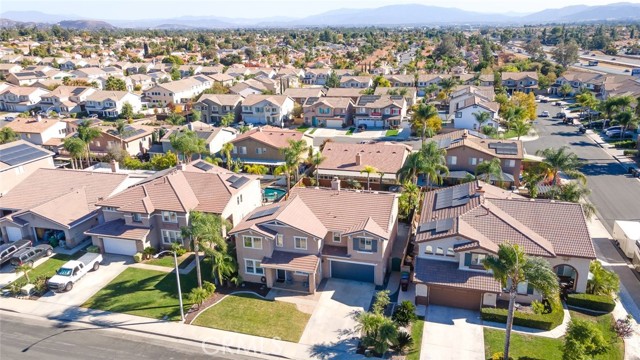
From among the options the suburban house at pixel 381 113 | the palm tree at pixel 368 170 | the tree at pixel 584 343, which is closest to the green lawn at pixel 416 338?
the tree at pixel 584 343

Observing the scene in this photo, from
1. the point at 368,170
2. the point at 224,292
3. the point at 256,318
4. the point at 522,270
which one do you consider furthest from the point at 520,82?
the point at 256,318

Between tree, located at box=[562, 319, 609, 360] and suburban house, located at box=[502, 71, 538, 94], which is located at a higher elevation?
suburban house, located at box=[502, 71, 538, 94]

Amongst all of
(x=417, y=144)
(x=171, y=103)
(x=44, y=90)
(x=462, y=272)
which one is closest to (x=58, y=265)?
(x=462, y=272)

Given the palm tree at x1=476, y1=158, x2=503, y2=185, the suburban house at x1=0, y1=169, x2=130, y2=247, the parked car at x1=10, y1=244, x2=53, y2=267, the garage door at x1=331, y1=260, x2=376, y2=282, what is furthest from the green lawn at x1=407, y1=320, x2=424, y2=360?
the parked car at x1=10, y1=244, x2=53, y2=267

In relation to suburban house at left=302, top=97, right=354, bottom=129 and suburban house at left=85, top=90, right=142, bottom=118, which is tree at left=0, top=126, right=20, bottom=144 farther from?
suburban house at left=302, top=97, right=354, bottom=129

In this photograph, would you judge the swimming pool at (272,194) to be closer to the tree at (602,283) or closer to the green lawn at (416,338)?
the green lawn at (416,338)

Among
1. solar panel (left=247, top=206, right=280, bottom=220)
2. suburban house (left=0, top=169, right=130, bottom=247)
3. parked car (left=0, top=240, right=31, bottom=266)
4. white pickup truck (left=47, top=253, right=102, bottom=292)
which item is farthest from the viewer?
suburban house (left=0, top=169, right=130, bottom=247)

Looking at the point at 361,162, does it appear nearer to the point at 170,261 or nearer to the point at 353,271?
the point at 353,271
